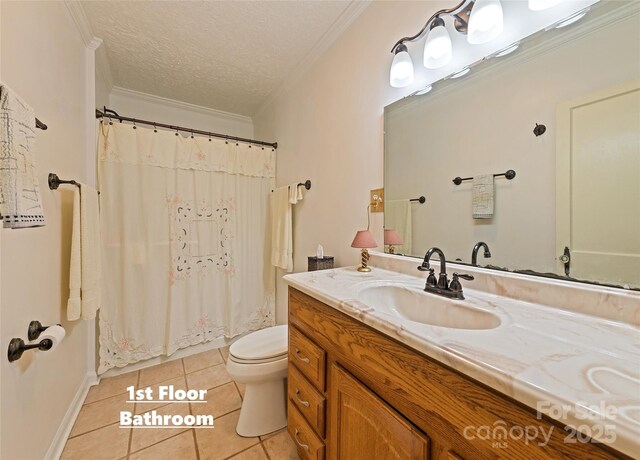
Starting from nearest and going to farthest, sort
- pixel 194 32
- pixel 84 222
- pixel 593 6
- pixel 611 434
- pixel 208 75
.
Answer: pixel 611 434 → pixel 593 6 → pixel 84 222 → pixel 194 32 → pixel 208 75

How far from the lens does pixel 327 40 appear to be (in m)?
1.76

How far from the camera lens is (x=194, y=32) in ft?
5.55

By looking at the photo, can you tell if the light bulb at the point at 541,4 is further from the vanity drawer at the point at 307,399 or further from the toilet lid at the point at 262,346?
the toilet lid at the point at 262,346

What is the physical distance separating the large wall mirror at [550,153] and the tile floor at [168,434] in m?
1.40

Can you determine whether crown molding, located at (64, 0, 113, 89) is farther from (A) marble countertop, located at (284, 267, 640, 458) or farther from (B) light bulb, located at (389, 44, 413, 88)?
(A) marble countertop, located at (284, 267, 640, 458)

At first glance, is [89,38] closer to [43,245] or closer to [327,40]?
[43,245]

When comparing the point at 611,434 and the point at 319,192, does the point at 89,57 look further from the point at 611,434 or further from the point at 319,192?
the point at 611,434

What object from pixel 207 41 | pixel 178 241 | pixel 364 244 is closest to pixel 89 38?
pixel 207 41

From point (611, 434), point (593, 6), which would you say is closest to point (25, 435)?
point (611, 434)

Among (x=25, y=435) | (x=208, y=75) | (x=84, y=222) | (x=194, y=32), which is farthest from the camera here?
(x=208, y=75)

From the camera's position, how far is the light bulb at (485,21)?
908mm

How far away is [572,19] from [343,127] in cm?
109

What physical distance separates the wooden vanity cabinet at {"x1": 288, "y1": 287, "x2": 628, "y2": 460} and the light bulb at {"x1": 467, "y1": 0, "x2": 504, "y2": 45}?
1164mm

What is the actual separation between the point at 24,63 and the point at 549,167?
78.3 inches
